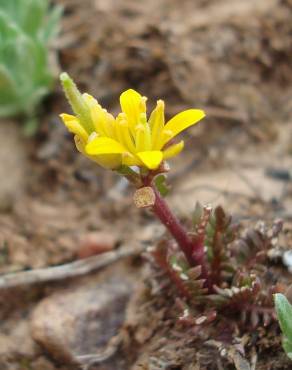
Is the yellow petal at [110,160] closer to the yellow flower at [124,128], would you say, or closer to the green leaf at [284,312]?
the yellow flower at [124,128]

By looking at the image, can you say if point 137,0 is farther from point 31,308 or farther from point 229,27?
point 31,308

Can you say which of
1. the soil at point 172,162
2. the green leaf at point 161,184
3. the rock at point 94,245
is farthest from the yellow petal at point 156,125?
the rock at point 94,245

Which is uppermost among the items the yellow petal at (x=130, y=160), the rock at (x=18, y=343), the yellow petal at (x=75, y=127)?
the yellow petal at (x=75, y=127)

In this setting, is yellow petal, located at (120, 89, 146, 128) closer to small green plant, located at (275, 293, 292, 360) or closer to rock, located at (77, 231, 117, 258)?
small green plant, located at (275, 293, 292, 360)

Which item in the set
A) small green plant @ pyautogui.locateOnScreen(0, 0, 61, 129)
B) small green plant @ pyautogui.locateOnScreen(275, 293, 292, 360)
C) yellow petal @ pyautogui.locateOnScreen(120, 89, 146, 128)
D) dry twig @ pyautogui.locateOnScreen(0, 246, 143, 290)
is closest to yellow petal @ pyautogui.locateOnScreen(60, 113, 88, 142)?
yellow petal @ pyautogui.locateOnScreen(120, 89, 146, 128)

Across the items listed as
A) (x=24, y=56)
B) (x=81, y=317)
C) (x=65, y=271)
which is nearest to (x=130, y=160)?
(x=81, y=317)
